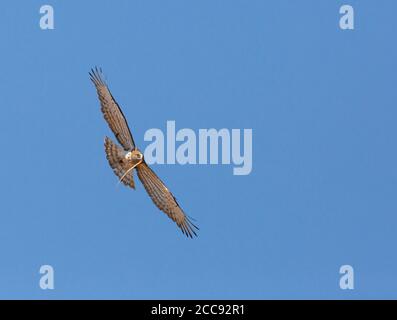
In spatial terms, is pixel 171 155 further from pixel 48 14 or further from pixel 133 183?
pixel 48 14

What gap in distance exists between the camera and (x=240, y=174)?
596cm

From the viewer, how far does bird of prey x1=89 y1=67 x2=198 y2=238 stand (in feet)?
18.6

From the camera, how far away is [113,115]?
573cm

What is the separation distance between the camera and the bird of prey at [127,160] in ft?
18.6

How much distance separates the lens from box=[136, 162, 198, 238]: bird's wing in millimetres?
5719

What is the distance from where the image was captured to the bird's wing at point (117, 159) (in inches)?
224

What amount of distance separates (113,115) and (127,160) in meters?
0.24

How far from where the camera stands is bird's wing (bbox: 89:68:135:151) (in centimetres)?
568

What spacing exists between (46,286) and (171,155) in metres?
0.91

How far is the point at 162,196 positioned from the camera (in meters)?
5.75

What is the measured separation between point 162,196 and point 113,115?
1.53ft
